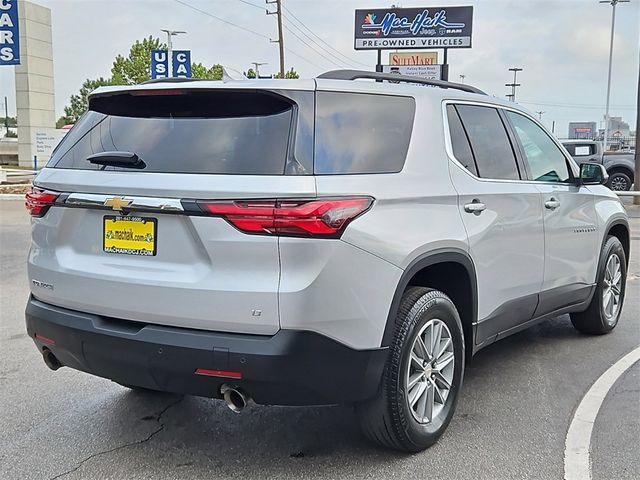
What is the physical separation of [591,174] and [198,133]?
328cm

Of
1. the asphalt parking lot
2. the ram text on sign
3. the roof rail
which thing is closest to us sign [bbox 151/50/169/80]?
the ram text on sign

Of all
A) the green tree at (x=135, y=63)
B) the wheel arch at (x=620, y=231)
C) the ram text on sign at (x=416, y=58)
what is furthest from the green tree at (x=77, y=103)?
the wheel arch at (x=620, y=231)

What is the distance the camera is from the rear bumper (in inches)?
110

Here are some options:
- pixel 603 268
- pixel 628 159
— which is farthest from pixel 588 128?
pixel 603 268

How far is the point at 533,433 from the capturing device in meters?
3.71

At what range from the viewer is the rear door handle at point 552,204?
179 inches

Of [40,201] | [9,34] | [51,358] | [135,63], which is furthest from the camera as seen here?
[135,63]

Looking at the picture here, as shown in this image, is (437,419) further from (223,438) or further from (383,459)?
(223,438)

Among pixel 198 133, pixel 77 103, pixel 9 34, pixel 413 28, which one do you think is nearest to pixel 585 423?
pixel 198 133

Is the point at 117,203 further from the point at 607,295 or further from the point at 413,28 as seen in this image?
the point at 413,28

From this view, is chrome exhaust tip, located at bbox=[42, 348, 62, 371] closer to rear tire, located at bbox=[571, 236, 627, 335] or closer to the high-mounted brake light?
the high-mounted brake light

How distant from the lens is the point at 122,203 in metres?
2.98

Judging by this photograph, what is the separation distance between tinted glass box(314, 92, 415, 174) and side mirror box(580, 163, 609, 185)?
2.14 meters

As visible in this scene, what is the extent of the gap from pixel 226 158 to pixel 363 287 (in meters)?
0.83
